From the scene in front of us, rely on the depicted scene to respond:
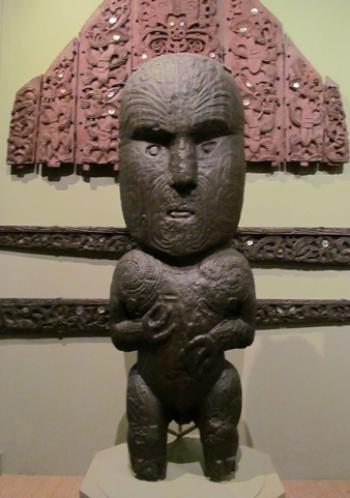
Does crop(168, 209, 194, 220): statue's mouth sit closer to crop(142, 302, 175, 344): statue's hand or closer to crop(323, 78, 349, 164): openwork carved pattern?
crop(142, 302, 175, 344): statue's hand

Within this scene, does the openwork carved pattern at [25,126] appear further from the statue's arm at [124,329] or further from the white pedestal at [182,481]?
the white pedestal at [182,481]

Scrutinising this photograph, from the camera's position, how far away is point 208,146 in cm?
143

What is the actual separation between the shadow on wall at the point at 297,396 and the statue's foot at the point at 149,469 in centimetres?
70

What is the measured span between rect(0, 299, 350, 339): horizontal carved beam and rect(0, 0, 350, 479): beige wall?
4 cm

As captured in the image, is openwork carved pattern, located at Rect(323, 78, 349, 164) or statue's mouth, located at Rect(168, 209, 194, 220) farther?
openwork carved pattern, located at Rect(323, 78, 349, 164)

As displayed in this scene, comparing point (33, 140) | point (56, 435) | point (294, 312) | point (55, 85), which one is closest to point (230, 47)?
point (55, 85)

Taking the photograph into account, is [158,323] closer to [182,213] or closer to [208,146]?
[182,213]

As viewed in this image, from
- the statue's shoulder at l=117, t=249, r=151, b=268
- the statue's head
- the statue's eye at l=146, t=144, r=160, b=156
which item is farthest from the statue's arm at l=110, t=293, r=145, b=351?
the statue's eye at l=146, t=144, r=160, b=156

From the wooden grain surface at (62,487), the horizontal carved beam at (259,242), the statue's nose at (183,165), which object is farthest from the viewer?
the horizontal carved beam at (259,242)

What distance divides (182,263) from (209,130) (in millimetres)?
383

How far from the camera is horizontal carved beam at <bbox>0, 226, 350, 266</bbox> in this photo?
→ 201cm

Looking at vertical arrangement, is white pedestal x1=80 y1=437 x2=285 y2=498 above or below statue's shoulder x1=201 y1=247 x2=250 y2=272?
below

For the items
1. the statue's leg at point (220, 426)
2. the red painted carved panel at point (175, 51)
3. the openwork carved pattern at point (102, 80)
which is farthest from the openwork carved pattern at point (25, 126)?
the statue's leg at point (220, 426)

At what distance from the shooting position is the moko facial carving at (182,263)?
1.39 m
